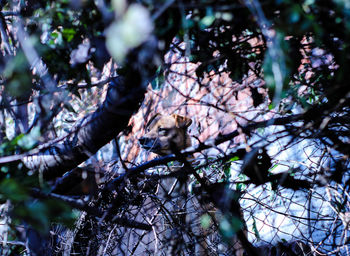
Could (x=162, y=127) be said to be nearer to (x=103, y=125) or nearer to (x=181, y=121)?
(x=181, y=121)

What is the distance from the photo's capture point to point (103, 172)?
2.44 m

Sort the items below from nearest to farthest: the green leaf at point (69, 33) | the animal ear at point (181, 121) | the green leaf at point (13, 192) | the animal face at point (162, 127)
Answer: the green leaf at point (13, 192) → the green leaf at point (69, 33) → the animal face at point (162, 127) → the animal ear at point (181, 121)

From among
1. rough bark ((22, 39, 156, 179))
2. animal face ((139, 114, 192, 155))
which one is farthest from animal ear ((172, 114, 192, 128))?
rough bark ((22, 39, 156, 179))

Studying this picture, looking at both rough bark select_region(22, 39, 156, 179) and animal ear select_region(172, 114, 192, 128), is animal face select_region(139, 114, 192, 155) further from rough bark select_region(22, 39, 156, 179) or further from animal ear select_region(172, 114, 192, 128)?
rough bark select_region(22, 39, 156, 179)

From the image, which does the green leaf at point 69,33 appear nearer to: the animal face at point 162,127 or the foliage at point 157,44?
the foliage at point 157,44

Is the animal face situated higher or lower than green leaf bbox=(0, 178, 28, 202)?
higher

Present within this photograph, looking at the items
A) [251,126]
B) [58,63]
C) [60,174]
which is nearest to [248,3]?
[251,126]

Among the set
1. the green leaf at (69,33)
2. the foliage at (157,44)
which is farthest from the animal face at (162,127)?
the green leaf at (69,33)

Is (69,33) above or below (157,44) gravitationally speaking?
above

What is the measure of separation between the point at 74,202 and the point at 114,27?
644 millimetres

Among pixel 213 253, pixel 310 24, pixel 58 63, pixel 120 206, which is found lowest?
pixel 213 253

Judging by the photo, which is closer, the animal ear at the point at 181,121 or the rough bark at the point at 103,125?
the rough bark at the point at 103,125

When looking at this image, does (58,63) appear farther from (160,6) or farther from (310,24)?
(310,24)

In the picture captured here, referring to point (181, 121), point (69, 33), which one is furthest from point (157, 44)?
point (181, 121)
